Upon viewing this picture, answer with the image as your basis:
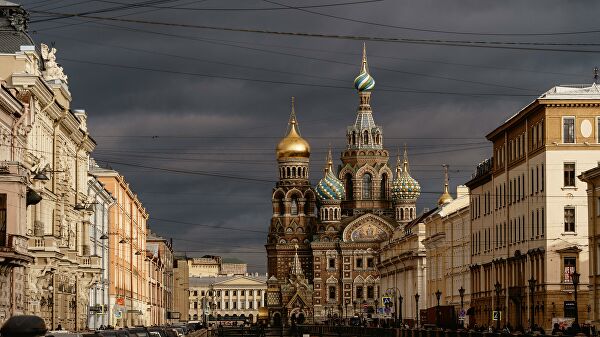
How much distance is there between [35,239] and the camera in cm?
5319

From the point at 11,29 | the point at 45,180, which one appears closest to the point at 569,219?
the point at 11,29

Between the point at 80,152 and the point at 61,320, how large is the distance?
12419mm

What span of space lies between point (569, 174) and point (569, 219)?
255 cm

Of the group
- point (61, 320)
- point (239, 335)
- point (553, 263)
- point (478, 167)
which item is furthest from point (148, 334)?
point (239, 335)

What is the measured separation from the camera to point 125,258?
112m

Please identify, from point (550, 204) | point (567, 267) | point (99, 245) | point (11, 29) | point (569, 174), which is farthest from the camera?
point (99, 245)

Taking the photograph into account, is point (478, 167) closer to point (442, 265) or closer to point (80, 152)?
point (442, 265)

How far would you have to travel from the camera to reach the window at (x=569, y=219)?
76750 millimetres

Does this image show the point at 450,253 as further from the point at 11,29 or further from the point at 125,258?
the point at 11,29

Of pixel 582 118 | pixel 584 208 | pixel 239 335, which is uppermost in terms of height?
pixel 582 118

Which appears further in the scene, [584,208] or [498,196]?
[498,196]

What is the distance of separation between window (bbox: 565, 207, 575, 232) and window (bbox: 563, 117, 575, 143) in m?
3.93

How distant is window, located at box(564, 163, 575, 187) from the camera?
7706 centimetres

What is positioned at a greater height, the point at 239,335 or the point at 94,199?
the point at 94,199
